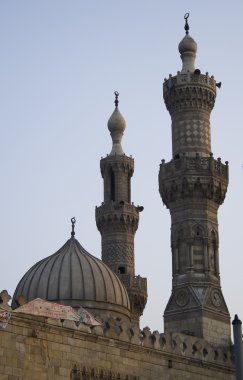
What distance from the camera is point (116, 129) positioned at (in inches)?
1832

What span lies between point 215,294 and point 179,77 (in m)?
9.65

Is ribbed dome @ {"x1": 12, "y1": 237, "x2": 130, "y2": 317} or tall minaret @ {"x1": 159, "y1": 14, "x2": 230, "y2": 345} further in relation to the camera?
tall minaret @ {"x1": 159, "y1": 14, "x2": 230, "y2": 345}

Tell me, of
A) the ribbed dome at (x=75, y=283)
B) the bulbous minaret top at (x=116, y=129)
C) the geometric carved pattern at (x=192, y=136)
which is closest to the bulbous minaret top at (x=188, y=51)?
the geometric carved pattern at (x=192, y=136)

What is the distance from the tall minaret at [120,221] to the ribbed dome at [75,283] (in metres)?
10.3

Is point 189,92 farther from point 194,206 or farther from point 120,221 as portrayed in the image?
point 120,221

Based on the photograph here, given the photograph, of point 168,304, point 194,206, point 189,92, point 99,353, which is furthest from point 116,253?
point 99,353

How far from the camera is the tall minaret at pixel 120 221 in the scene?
43.0 m

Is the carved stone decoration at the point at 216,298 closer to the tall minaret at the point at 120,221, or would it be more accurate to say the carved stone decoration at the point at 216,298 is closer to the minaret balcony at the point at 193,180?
the minaret balcony at the point at 193,180

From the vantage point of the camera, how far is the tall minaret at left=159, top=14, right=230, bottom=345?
3162cm

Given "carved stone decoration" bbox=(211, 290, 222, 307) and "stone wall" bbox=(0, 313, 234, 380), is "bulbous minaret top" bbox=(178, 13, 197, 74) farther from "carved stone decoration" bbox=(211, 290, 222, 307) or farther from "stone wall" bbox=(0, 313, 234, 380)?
"stone wall" bbox=(0, 313, 234, 380)

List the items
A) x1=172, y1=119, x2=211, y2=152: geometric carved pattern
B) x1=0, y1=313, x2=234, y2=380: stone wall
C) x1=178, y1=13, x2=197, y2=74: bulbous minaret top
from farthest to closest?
x1=178, y1=13, x2=197, y2=74: bulbous minaret top → x1=172, y1=119, x2=211, y2=152: geometric carved pattern → x1=0, y1=313, x2=234, y2=380: stone wall

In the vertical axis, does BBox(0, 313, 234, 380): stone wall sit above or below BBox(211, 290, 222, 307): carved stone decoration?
below

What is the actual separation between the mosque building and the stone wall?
0.03m

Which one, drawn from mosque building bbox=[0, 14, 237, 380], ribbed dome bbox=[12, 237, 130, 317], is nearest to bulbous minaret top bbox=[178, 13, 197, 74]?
mosque building bbox=[0, 14, 237, 380]
